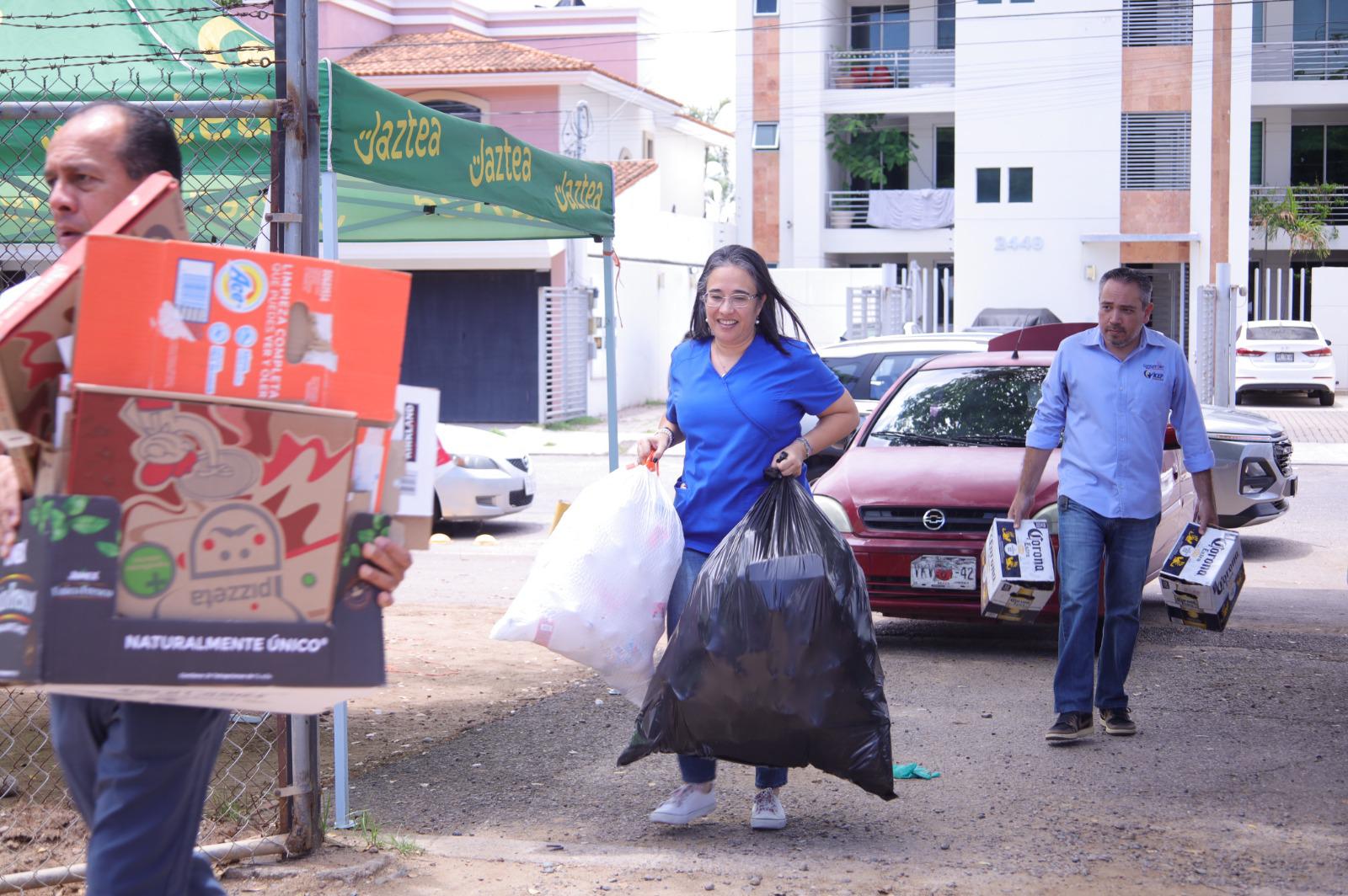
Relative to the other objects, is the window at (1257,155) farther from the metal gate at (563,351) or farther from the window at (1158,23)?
the metal gate at (563,351)

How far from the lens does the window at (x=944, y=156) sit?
36562 mm

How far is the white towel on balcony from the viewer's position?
1400 inches

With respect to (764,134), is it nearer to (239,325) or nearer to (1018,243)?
(1018,243)

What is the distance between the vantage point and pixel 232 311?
7.66 feet

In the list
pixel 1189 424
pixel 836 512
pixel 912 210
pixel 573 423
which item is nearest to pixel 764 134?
pixel 912 210

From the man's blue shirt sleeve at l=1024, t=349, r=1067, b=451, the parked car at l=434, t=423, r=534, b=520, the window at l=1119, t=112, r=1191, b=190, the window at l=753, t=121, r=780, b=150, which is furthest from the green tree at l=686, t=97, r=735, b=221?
the man's blue shirt sleeve at l=1024, t=349, r=1067, b=451

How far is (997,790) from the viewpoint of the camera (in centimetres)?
513

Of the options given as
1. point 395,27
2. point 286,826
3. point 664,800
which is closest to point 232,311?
point 286,826

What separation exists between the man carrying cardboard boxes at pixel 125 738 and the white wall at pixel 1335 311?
28699 mm

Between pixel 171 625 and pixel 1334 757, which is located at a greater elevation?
pixel 171 625

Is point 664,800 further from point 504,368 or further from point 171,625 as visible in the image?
point 504,368

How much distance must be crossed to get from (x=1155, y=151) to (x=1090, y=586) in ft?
96.1

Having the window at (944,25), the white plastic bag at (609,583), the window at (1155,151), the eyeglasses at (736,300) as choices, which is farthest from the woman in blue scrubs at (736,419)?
the window at (944,25)

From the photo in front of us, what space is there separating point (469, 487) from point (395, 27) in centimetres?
2352
